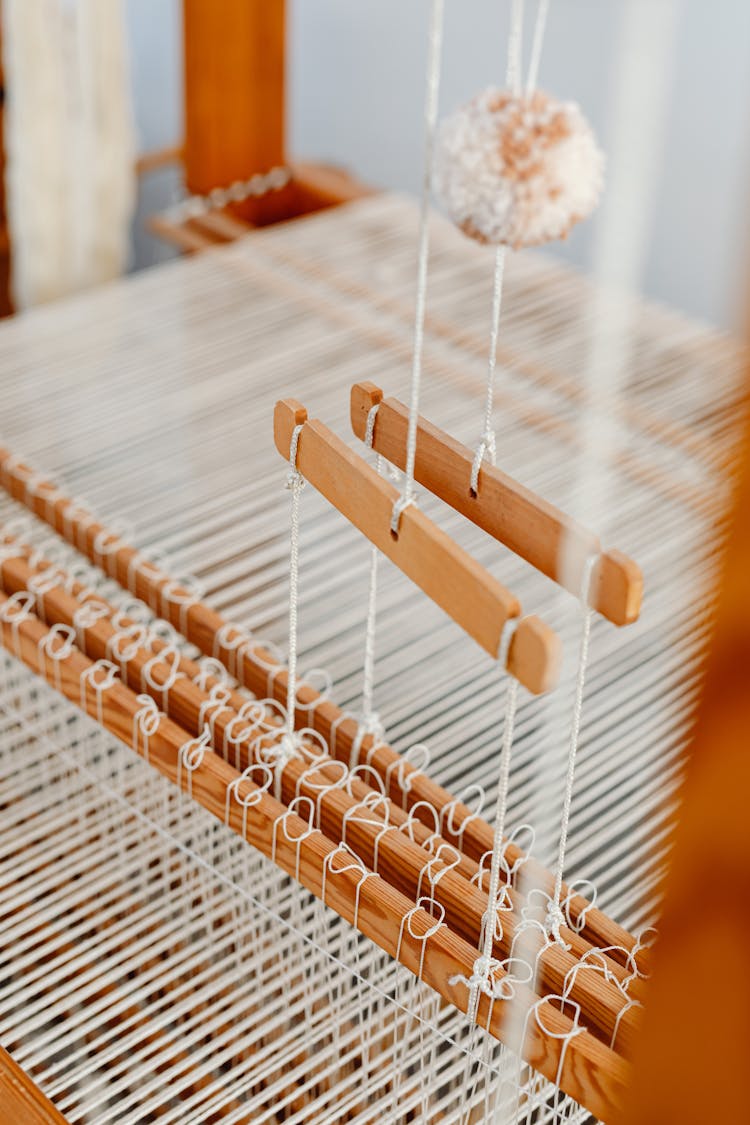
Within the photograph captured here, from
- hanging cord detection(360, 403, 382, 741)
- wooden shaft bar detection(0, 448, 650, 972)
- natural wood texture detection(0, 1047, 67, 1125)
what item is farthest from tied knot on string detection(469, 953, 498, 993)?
natural wood texture detection(0, 1047, 67, 1125)

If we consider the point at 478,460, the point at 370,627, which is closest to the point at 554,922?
the point at 370,627

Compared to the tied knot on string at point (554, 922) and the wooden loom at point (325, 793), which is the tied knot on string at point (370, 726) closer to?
the wooden loom at point (325, 793)

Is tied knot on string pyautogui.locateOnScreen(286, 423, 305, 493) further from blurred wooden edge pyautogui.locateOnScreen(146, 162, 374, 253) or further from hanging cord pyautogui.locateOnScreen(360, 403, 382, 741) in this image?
blurred wooden edge pyautogui.locateOnScreen(146, 162, 374, 253)

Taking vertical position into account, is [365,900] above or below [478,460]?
below

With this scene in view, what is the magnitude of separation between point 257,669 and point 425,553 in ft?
1.99

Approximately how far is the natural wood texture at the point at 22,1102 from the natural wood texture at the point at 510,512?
0.68m

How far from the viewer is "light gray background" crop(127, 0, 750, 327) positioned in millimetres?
3441

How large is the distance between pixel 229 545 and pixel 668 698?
70cm

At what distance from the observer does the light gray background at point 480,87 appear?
11.3 feet

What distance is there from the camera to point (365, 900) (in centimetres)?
130

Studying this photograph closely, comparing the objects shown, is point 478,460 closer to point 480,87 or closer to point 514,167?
point 514,167

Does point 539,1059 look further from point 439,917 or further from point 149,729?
point 149,729

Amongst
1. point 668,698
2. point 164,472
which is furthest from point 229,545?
point 668,698

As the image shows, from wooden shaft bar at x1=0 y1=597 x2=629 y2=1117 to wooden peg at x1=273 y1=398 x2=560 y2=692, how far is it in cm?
33
